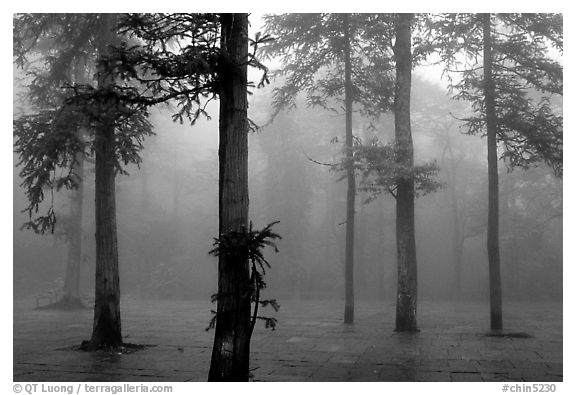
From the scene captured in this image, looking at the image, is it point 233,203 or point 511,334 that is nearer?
point 233,203

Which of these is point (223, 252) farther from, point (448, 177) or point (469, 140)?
point (469, 140)

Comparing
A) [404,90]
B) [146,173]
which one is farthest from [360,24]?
[146,173]

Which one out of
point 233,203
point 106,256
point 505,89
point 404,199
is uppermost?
point 505,89

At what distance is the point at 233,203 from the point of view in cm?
634

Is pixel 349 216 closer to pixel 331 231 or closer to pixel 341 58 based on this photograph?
pixel 341 58

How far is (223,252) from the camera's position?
19.1 feet

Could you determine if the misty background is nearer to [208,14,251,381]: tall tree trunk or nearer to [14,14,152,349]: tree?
[14,14,152,349]: tree

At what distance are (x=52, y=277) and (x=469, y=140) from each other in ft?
99.6

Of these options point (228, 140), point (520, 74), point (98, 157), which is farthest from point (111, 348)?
point (520, 74)

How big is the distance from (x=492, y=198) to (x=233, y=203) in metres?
10.2

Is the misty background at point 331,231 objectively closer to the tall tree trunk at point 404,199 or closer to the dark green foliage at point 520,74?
the dark green foliage at point 520,74

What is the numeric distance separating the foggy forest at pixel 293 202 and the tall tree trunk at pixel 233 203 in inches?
0.9


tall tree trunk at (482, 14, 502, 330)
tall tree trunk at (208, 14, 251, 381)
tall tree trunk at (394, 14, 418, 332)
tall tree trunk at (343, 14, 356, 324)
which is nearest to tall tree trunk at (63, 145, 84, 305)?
tall tree trunk at (343, 14, 356, 324)

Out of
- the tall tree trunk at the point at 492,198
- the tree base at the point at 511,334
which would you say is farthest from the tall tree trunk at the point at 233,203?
the tall tree trunk at the point at 492,198
